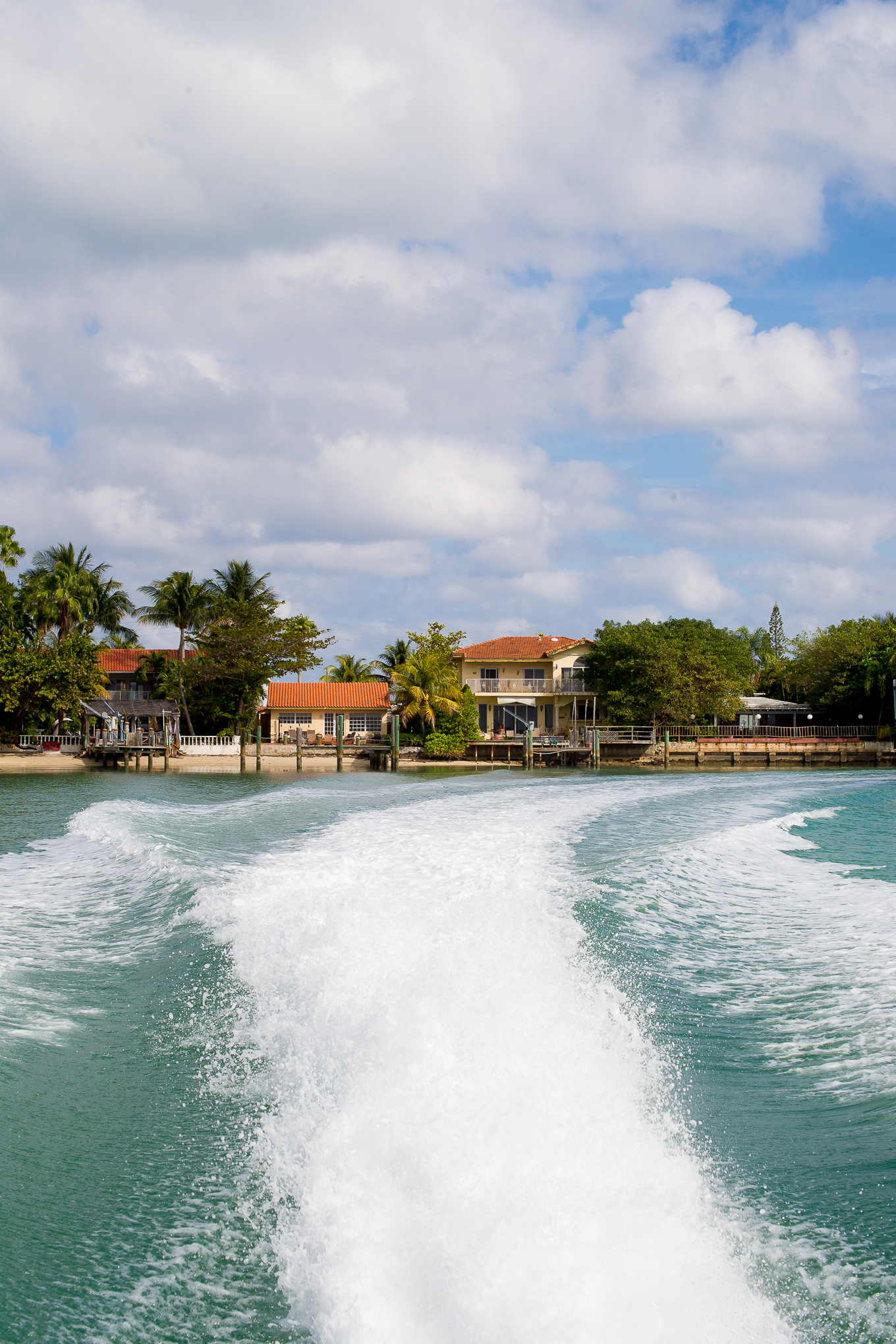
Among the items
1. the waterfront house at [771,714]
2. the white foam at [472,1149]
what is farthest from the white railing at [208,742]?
the white foam at [472,1149]

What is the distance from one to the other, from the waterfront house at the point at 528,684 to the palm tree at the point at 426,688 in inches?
256

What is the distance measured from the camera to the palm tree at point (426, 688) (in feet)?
157

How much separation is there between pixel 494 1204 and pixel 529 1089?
3.46 feet

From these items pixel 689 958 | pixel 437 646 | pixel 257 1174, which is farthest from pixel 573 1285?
pixel 437 646

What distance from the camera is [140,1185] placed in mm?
4793

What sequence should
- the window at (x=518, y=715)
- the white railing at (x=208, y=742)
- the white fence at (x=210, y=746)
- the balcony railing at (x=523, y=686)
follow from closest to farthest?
the white fence at (x=210, y=746) < the white railing at (x=208, y=742) < the balcony railing at (x=523, y=686) < the window at (x=518, y=715)

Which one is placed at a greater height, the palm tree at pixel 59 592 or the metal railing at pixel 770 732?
the palm tree at pixel 59 592

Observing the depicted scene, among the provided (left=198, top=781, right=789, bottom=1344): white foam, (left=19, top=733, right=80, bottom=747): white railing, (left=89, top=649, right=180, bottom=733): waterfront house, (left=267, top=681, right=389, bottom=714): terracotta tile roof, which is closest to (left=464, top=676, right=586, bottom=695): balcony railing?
(left=267, top=681, right=389, bottom=714): terracotta tile roof

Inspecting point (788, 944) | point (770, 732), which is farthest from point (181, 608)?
point (788, 944)

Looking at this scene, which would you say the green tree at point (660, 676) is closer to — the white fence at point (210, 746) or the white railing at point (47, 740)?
the white fence at point (210, 746)

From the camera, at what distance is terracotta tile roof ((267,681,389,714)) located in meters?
55.8

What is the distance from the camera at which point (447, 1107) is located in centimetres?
508

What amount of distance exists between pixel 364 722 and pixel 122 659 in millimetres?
18447

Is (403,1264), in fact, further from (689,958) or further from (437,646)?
(437,646)
